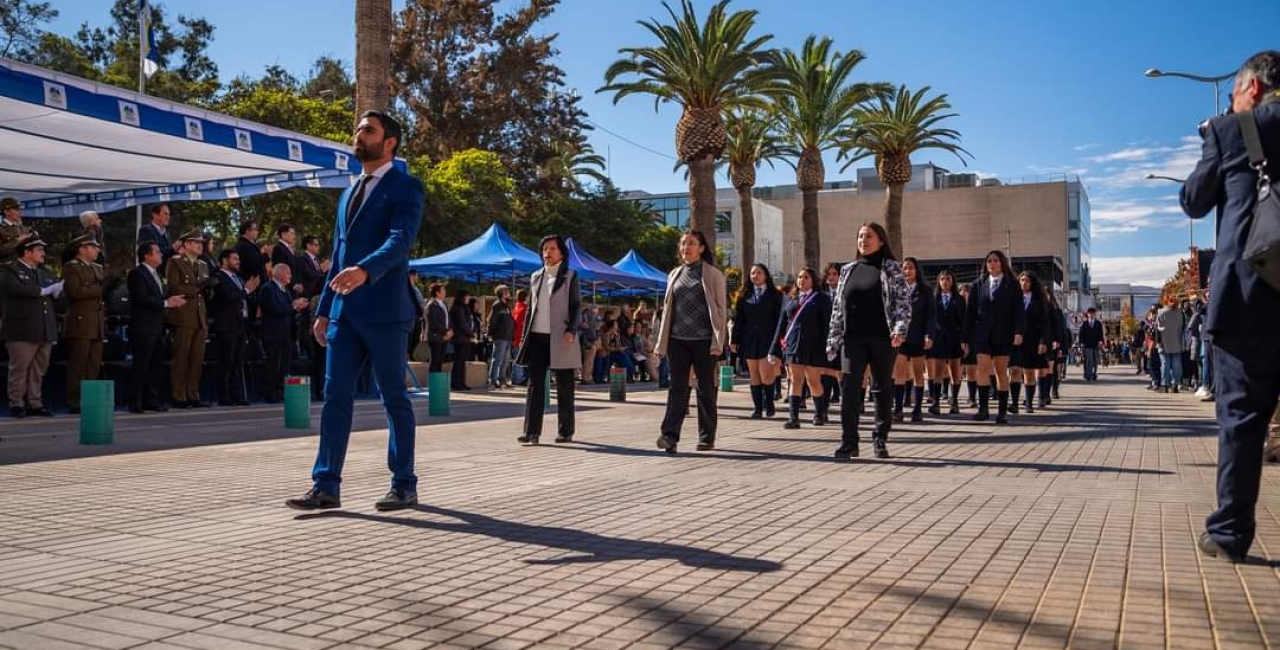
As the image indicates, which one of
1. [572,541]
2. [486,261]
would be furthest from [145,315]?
[486,261]

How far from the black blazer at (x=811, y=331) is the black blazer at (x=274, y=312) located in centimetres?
679

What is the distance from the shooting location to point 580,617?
4.04 m

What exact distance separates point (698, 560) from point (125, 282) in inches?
462

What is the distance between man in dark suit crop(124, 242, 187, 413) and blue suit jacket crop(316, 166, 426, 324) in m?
7.50

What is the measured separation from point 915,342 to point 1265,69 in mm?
9625

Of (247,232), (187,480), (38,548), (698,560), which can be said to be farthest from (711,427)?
(247,232)

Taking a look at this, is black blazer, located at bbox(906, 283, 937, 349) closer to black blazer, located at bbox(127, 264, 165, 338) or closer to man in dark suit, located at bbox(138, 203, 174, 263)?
black blazer, located at bbox(127, 264, 165, 338)

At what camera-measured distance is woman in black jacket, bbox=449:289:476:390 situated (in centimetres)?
2084

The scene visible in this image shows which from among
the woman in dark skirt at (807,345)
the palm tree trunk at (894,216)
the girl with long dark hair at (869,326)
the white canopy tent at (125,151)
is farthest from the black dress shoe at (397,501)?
the palm tree trunk at (894,216)

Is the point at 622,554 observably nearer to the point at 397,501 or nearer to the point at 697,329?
the point at 397,501

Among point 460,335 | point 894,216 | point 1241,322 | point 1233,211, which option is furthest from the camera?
point 894,216

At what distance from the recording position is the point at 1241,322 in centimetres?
511

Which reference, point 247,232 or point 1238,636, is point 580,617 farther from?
point 247,232

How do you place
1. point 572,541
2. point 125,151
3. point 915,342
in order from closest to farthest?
point 572,541
point 915,342
point 125,151
